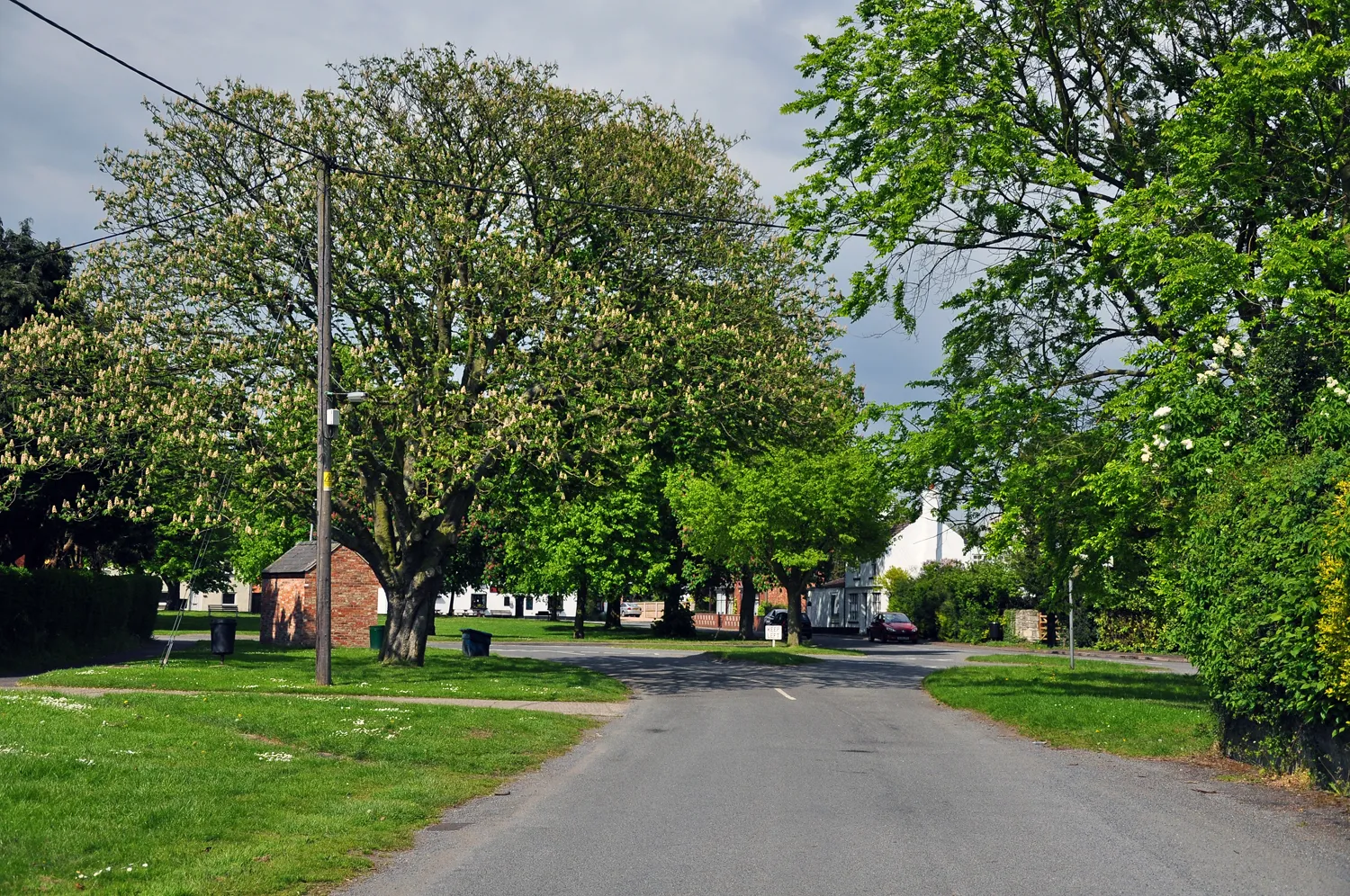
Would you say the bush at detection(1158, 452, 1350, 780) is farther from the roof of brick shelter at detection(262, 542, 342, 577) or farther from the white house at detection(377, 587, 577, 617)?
the white house at detection(377, 587, 577, 617)

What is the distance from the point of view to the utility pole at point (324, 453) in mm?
23078

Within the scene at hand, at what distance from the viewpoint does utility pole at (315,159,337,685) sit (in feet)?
75.7

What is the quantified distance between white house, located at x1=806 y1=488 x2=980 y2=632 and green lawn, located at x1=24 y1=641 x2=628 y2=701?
4193 centimetres

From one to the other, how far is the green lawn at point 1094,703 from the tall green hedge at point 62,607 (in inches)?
874

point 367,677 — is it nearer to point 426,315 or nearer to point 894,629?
point 426,315

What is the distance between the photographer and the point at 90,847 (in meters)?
8.30

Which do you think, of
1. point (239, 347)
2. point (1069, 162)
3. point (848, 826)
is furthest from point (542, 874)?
point (239, 347)

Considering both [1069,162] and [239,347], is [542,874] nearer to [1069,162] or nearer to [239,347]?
[1069,162]

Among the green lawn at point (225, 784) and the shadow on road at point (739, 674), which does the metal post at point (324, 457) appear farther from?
the shadow on road at point (739, 674)

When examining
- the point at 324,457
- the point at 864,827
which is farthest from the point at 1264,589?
the point at 324,457

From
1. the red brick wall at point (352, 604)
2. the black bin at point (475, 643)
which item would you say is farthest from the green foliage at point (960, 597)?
the red brick wall at point (352, 604)

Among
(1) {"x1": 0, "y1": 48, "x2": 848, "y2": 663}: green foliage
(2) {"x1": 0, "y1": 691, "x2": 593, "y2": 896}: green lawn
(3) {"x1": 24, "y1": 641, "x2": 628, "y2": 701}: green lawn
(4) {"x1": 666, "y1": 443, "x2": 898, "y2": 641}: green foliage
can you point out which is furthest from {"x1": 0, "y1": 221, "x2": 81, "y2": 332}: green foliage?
(4) {"x1": 666, "y1": 443, "x2": 898, "y2": 641}: green foliage

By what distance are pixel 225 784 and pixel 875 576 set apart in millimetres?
68120

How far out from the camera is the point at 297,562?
46875 mm
